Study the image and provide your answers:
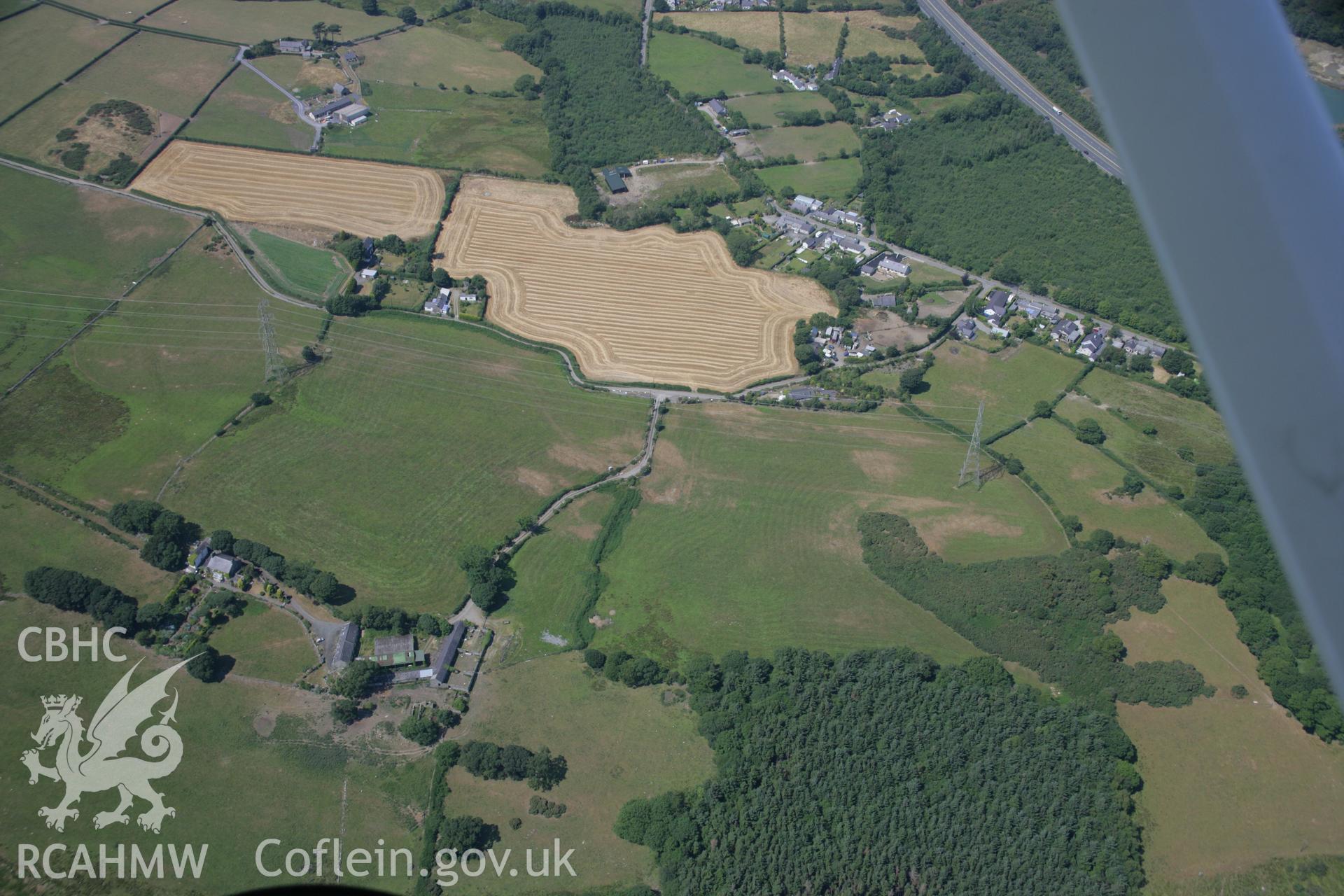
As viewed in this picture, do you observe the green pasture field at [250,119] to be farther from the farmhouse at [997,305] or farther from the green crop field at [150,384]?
the farmhouse at [997,305]

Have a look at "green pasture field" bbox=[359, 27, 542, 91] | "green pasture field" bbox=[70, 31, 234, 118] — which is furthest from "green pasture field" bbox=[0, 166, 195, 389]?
"green pasture field" bbox=[359, 27, 542, 91]

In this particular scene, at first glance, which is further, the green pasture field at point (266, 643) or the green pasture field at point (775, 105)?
the green pasture field at point (775, 105)

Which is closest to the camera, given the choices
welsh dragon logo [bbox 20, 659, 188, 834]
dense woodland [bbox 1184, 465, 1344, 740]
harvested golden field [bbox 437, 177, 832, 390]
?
welsh dragon logo [bbox 20, 659, 188, 834]

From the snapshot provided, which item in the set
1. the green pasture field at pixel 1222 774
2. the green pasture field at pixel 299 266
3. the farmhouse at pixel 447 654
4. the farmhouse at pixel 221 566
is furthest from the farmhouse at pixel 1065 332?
the farmhouse at pixel 221 566

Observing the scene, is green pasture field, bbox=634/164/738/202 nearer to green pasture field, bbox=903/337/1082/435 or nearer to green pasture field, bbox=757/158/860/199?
green pasture field, bbox=757/158/860/199

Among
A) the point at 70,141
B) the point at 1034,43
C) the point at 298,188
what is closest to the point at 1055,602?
the point at 298,188

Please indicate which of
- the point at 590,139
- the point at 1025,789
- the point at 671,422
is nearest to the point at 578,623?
the point at 671,422

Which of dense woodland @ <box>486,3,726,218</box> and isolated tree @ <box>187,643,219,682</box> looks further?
dense woodland @ <box>486,3,726,218</box>

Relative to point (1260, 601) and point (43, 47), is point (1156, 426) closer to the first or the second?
point (1260, 601)
